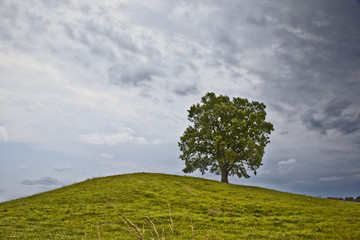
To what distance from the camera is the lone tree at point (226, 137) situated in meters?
45.8

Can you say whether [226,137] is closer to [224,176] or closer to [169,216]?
[224,176]

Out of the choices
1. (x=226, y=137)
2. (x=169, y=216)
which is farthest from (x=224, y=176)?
(x=169, y=216)

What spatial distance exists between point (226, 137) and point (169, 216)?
2725cm

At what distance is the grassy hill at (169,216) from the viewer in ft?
61.2

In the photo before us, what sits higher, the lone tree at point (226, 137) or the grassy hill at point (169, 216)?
the lone tree at point (226, 137)

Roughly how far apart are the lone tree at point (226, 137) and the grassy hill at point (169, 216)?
1026 cm

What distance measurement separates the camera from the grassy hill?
18.7 metres

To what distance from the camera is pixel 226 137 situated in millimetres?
47031

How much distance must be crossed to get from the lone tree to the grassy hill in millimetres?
10264

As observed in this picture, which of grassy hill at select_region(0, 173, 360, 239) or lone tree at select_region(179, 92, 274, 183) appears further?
lone tree at select_region(179, 92, 274, 183)

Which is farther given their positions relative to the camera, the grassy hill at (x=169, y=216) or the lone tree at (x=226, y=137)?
the lone tree at (x=226, y=137)

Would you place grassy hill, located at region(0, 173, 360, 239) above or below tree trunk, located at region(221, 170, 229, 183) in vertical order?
below

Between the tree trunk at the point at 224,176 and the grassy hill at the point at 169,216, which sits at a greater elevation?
the tree trunk at the point at 224,176

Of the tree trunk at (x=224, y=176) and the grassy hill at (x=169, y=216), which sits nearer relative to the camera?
the grassy hill at (x=169, y=216)
